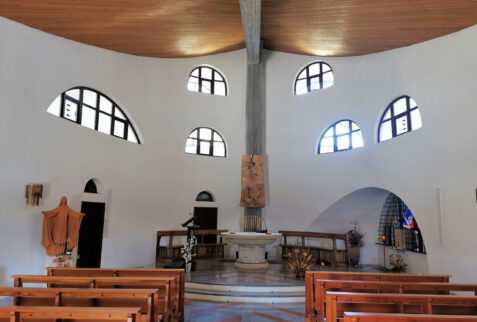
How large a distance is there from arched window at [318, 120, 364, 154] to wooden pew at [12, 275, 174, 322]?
7.42 meters

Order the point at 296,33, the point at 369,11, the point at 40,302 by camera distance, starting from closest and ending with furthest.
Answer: the point at 40,302 < the point at 369,11 < the point at 296,33

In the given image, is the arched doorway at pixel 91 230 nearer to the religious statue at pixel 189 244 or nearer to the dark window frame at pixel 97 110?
the dark window frame at pixel 97 110

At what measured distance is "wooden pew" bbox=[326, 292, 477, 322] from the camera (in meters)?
3.04

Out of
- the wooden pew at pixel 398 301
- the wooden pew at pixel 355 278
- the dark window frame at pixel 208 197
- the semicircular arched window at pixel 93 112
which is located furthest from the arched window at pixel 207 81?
the wooden pew at pixel 398 301

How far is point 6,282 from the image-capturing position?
6.20 m

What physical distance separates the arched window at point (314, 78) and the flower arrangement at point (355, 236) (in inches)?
180

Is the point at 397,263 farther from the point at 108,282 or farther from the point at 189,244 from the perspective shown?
the point at 108,282

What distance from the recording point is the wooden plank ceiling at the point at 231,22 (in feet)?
22.2

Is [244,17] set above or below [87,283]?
above

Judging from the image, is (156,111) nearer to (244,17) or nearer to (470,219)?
(244,17)

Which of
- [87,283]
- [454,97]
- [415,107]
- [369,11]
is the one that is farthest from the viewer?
[415,107]

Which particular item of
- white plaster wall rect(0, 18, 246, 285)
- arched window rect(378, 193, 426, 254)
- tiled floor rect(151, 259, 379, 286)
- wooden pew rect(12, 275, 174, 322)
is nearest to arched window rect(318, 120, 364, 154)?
arched window rect(378, 193, 426, 254)

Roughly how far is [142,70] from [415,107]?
759 cm

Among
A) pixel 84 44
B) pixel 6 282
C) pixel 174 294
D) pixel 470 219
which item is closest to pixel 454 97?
pixel 470 219
